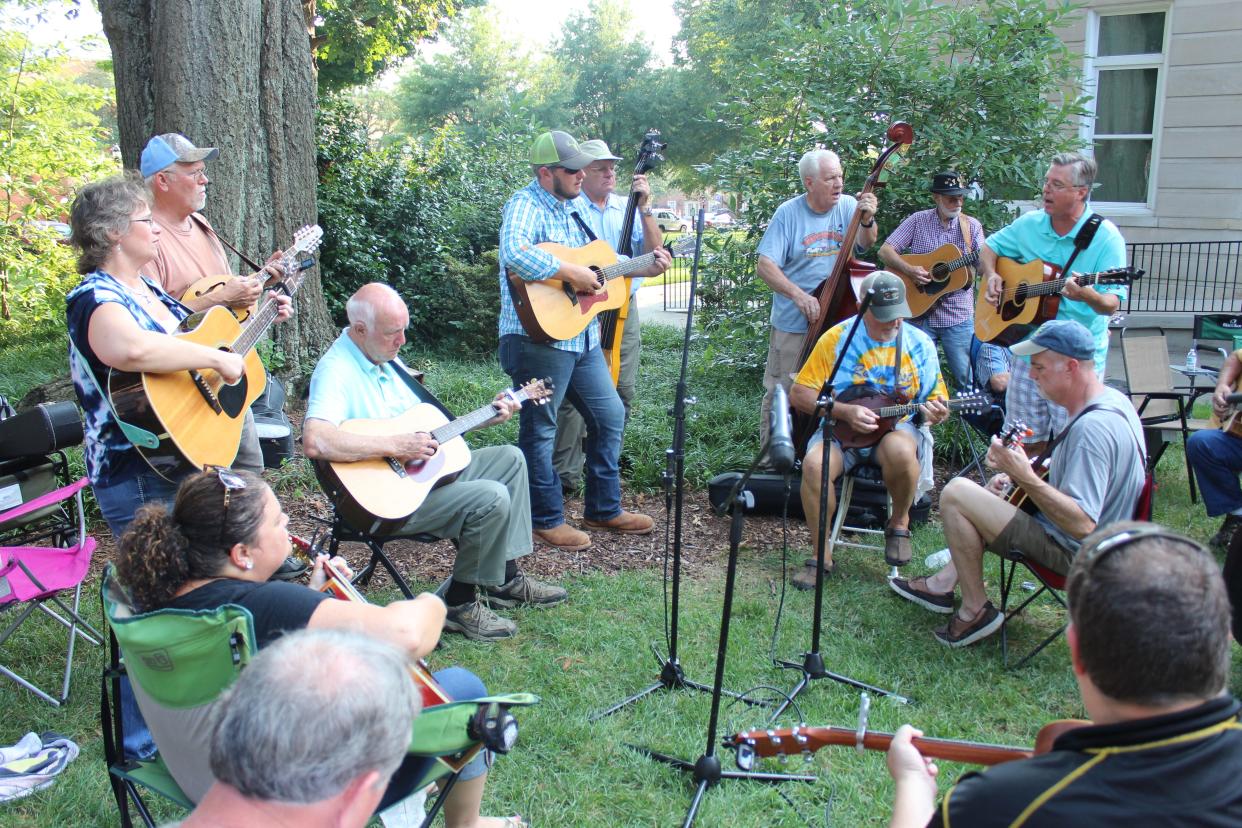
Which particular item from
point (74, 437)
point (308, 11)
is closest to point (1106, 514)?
point (74, 437)

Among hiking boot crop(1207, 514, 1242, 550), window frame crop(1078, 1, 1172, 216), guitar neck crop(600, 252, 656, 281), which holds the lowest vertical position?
hiking boot crop(1207, 514, 1242, 550)

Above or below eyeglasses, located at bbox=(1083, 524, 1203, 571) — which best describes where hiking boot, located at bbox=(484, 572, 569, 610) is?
below

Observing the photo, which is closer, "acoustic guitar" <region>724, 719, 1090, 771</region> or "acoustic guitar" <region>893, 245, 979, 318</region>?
"acoustic guitar" <region>724, 719, 1090, 771</region>

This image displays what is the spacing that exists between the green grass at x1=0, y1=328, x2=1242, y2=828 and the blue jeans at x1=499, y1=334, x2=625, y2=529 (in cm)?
57

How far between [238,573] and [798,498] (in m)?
3.80

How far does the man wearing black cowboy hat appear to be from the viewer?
6.05 m

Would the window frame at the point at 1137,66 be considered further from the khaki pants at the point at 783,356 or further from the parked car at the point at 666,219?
the parked car at the point at 666,219

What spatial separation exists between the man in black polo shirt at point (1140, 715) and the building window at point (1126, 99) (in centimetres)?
1051

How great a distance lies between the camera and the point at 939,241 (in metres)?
Result: 6.11

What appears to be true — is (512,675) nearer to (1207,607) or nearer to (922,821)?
(922,821)

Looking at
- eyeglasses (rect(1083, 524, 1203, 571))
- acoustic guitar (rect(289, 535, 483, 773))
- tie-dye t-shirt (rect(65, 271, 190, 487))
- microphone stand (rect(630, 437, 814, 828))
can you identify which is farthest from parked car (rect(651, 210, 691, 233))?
eyeglasses (rect(1083, 524, 1203, 571))

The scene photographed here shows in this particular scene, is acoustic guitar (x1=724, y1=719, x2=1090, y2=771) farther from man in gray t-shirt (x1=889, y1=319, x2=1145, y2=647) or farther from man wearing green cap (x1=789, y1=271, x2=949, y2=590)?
man wearing green cap (x1=789, y1=271, x2=949, y2=590)

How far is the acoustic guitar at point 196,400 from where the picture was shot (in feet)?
10.1

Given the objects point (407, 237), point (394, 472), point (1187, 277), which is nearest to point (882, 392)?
point (394, 472)
